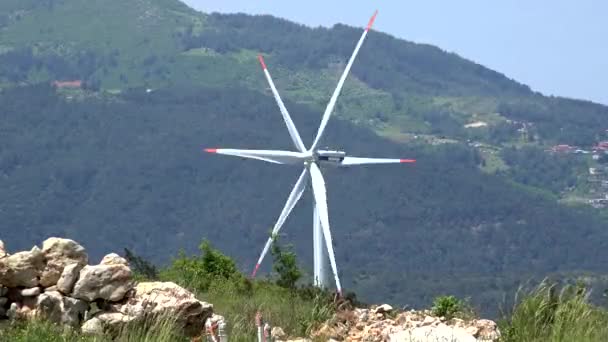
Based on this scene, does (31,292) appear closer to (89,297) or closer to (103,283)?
(89,297)

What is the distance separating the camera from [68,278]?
25578 millimetres

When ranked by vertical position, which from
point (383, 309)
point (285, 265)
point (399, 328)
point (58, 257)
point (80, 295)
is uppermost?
point (58, 257)

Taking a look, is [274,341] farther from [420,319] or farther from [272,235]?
[272,235]

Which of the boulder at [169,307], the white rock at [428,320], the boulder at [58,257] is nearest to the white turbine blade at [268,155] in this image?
the white rock at [428,320]

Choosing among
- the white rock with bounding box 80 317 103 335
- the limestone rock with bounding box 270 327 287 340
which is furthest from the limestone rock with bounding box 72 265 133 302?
the limestone rock with bounding box 270 327 287 340

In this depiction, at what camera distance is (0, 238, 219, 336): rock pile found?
2512 cm

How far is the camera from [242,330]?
84.5 feet

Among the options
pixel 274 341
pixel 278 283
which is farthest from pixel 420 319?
pixel 278 283

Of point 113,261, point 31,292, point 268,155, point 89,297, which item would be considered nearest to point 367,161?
point 268,155

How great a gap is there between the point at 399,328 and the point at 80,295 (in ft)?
22.3

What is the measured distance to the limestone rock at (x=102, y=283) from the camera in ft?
83.0

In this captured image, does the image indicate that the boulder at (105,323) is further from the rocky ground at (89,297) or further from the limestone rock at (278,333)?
the limestone rock at (278,333)

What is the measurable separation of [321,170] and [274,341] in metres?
35.0

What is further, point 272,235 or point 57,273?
point 272,235
